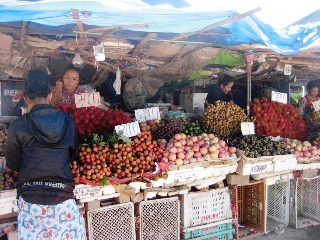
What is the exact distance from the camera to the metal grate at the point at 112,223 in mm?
2857

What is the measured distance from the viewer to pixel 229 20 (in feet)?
8.49

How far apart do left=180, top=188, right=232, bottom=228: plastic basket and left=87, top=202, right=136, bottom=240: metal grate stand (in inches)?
24.0

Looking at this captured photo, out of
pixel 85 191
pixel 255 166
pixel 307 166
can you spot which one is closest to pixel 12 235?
pixel 85 191

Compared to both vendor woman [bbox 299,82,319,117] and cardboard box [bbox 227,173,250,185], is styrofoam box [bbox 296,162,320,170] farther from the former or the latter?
vendor woman [bbox 299,82,319,117]

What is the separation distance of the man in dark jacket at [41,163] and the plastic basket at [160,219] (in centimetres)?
102

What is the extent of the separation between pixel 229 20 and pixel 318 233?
10.7 ft

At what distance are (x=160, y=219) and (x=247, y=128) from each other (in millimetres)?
1611

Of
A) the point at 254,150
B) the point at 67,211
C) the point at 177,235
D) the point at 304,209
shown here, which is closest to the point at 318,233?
the point at 304,209

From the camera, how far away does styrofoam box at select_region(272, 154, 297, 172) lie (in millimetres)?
3621

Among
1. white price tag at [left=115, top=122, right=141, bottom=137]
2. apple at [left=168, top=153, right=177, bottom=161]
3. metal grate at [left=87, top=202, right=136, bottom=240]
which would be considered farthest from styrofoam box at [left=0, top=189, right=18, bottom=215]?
apple at [left=168, top=153, right=177, bottom=161]

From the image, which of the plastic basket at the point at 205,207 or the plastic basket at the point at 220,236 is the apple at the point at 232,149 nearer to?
the plastic basket at the point at 205,207

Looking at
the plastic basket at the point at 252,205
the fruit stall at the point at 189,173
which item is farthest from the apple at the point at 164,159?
the plastic basket at the point at 252,205

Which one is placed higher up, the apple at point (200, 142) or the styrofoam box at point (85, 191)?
the apple at point (200, 142)

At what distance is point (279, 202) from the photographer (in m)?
4.41
